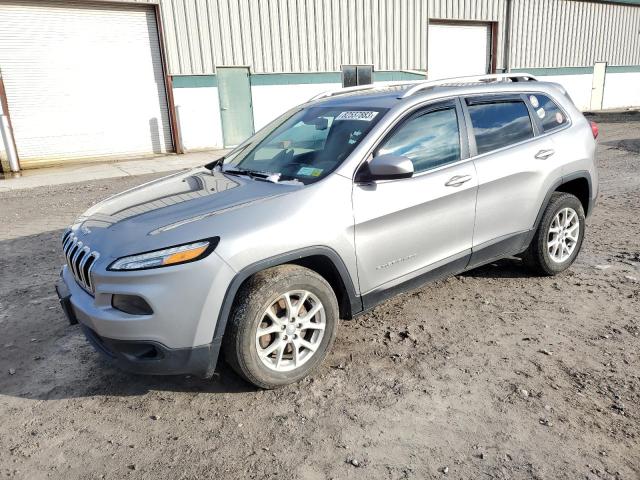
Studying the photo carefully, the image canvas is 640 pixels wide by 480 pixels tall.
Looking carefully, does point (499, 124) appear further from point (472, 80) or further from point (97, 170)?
point (97, 170)

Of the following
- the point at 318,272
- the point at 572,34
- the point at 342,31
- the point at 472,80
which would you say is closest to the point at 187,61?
the point at 342,31

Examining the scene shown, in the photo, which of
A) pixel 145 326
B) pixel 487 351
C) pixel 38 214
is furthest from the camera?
pixel 38 214

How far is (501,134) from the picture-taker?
4.14 m

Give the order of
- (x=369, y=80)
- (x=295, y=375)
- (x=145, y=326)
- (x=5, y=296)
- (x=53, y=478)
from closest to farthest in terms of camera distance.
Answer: (x=53, y=478) < (x=145, y=326) < (x=295, y=375) < (x=5, y=296) < (x=369, y=80)

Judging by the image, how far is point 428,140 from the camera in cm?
369

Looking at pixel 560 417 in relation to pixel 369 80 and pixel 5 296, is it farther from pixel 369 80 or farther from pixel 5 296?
pixel 369 80

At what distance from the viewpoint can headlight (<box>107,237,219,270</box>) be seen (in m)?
2.70

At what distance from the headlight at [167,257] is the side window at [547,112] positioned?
3.21 meters

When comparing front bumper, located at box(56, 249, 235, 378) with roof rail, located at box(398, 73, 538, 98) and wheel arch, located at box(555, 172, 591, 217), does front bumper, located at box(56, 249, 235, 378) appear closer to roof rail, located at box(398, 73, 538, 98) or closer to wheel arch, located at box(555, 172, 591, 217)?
roof rail, located at box(398, 73, 538, 98)

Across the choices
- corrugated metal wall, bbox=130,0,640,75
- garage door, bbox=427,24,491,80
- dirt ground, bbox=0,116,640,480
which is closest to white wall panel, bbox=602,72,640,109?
corrugated metal wall, bbox=130,0,640,75

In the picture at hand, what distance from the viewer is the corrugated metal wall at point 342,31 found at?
14.8 m

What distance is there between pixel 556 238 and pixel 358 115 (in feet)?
7.36

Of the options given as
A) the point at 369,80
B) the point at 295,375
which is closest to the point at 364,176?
the point at 295,375

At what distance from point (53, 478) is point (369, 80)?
17.4 m
